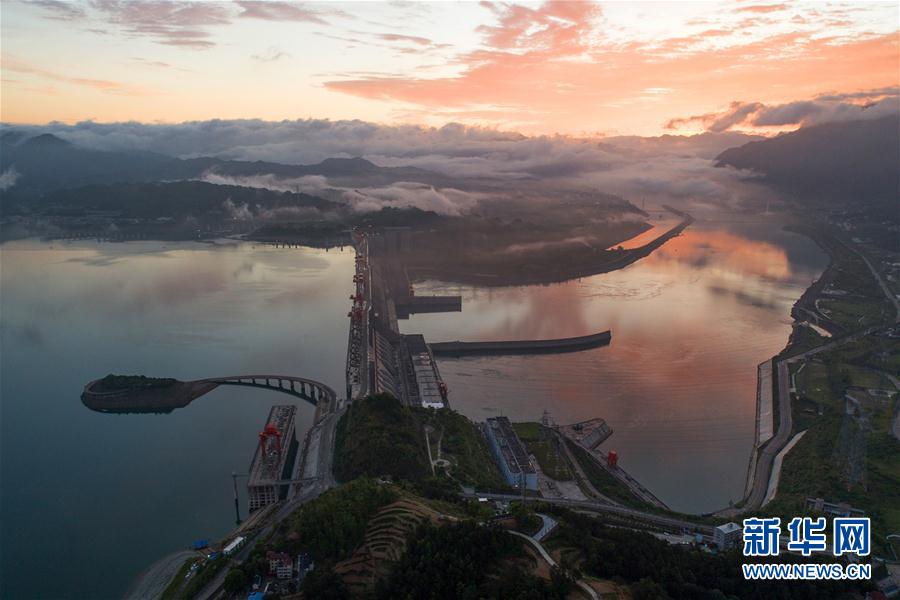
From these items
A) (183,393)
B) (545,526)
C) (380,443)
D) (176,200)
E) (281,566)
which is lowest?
(183,393)

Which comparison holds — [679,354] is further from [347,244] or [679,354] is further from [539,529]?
[347,244]

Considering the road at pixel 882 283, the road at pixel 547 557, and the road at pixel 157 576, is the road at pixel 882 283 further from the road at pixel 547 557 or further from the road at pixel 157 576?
the road at pixel 157 576

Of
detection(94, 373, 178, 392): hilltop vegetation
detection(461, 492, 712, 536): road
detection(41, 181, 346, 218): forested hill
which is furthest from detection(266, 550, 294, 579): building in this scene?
detection(41, 181, 346, 218): forested hill

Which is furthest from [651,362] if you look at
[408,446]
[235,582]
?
[235,582]

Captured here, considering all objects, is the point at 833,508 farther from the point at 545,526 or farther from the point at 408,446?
the point at 408,446

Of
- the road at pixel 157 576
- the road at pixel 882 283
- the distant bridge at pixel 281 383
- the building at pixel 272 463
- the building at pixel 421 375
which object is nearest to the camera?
the road at pixel 157 576

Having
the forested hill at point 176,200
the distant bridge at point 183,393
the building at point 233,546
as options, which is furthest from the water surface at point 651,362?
the forested hill at point 176,200
